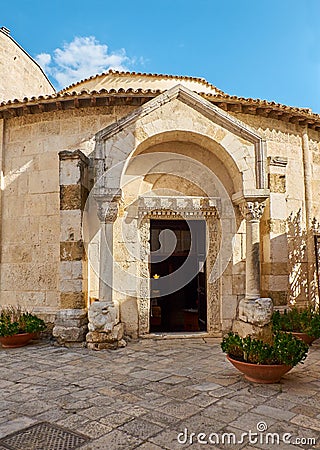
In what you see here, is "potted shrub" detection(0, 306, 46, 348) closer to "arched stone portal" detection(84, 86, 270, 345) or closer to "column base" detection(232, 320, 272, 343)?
"arched stone portal" detection(84, 86, 270, 345)

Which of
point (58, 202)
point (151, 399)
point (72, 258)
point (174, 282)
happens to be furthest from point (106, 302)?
point (174, 282)

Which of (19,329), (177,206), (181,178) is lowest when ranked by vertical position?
(19,329)

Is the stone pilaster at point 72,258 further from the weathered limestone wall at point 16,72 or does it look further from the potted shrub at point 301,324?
the weathered limestone wall at point 16,72

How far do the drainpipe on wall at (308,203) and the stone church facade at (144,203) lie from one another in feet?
0.10

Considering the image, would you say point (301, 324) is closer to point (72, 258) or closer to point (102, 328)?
point (102, 328)

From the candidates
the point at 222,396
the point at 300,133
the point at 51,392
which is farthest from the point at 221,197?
the point at 51,392

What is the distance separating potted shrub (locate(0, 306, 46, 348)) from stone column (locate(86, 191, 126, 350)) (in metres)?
1.24

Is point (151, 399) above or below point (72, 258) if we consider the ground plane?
below

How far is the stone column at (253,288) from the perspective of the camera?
6734 millimetres

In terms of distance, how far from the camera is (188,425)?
3586 millimetres

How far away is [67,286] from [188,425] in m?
4.10

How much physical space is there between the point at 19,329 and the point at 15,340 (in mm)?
205

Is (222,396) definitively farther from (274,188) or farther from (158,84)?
(158,84)

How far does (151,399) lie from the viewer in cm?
429
